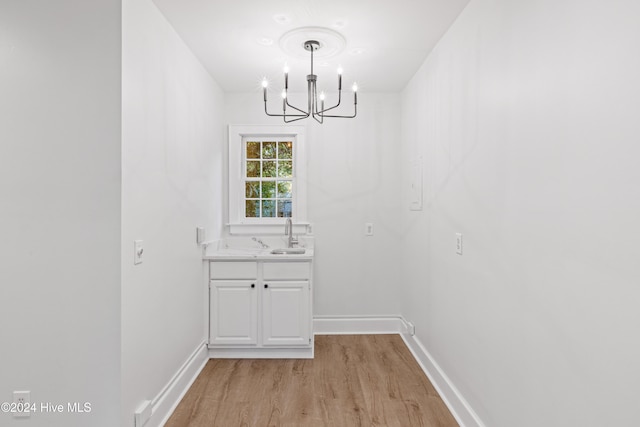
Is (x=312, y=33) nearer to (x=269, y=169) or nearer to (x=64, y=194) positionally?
(x=269, y=169)

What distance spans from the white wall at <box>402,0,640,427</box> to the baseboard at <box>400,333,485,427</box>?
0.08 meters

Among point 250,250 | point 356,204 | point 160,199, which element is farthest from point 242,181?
point 160,199

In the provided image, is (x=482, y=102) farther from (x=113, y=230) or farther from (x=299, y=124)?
(x=299, y=124)

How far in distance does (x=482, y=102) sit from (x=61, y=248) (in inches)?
89.4

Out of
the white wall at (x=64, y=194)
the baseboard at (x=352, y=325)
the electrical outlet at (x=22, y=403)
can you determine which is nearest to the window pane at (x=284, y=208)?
the baseboard at (x=352, y=325)

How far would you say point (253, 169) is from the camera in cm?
397

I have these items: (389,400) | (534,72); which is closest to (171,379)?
(389,400)

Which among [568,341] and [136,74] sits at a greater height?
[136,74]

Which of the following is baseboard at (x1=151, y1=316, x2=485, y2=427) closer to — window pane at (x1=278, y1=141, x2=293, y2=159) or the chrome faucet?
the chrome faucet

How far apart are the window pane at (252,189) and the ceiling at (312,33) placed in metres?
1.06

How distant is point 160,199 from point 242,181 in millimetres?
Result: 1676

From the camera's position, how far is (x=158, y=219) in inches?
88.0

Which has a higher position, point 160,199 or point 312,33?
point 312,33

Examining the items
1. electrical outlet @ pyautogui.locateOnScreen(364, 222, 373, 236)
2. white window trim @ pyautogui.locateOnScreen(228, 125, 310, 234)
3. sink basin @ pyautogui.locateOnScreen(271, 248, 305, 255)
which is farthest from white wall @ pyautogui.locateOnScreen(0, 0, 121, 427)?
electrical outlet @ pyautogui.locateOnScreen(364, 222, 373, 236)
